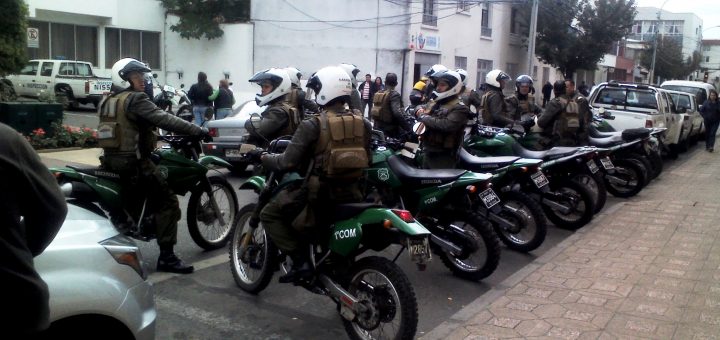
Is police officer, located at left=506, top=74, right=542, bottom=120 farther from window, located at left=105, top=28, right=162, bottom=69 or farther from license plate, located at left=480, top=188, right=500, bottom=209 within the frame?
window, located at left=105, top=28, right=162, bottom=69

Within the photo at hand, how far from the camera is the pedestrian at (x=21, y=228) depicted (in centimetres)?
219

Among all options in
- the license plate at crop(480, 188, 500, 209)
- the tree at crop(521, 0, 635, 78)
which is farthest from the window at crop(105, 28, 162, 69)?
the license plate at crop(480, 188, 500, 209)

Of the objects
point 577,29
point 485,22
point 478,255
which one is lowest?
point 478,255

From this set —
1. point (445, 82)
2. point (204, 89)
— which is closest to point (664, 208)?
point (445, 82)

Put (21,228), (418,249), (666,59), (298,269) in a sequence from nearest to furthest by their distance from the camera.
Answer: (21,228) < (418,249) < (298,269) < (666,59)

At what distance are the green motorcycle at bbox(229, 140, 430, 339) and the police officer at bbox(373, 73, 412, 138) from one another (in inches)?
180

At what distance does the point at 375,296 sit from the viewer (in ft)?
14.0

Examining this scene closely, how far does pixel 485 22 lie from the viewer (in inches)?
1287

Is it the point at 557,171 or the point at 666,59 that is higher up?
the point at 666,59

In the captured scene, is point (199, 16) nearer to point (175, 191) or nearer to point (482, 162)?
point (482, 162)

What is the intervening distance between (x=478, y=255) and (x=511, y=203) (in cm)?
121

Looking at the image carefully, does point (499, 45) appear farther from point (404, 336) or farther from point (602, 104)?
point (404, 336)

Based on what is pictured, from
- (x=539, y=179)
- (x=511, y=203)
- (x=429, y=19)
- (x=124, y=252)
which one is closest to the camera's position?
(x=124, y=252)

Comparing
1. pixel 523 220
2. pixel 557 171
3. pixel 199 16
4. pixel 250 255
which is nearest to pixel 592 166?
pixel 557 171
